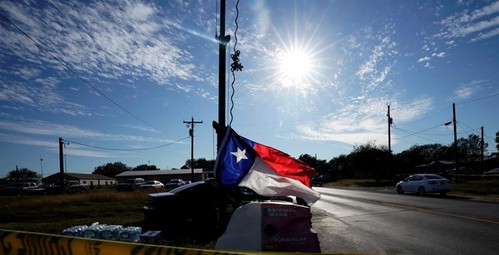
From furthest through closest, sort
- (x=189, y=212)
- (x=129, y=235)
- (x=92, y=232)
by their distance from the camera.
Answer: (x=189, y=212) < (x=129, y=235) < (x=92, y=232)

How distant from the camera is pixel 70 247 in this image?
3.55 m

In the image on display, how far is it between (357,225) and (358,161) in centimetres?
Answer: 5413

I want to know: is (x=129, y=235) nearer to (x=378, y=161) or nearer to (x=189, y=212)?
(x=189, y=212)

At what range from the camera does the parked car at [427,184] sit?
85.5ft

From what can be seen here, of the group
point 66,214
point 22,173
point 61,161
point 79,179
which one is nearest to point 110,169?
point 22,173

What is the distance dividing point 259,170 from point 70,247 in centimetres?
282

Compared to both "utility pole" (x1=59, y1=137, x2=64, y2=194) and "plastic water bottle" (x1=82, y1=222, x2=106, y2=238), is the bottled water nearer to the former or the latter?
"plastic water bottle" (x1=82, y1=222, x2=106, y2=238)

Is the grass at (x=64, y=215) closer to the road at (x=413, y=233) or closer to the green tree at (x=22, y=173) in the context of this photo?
the road at (x=413, y=233)

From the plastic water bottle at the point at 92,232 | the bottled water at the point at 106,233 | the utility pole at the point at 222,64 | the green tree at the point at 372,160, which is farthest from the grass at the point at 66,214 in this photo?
the green tree at the point at 372,160

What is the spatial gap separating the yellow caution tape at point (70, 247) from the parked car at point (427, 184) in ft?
86.4

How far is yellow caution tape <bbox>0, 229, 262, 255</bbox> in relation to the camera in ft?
10.2

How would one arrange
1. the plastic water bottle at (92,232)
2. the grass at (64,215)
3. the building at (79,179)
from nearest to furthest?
1. the plastic water bottle at (92,232)
2. the grass at (64,215)
3. the building at (79,179)

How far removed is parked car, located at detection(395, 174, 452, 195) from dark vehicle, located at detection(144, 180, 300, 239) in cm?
2005

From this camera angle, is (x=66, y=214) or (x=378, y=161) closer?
(x=66, y=214)
